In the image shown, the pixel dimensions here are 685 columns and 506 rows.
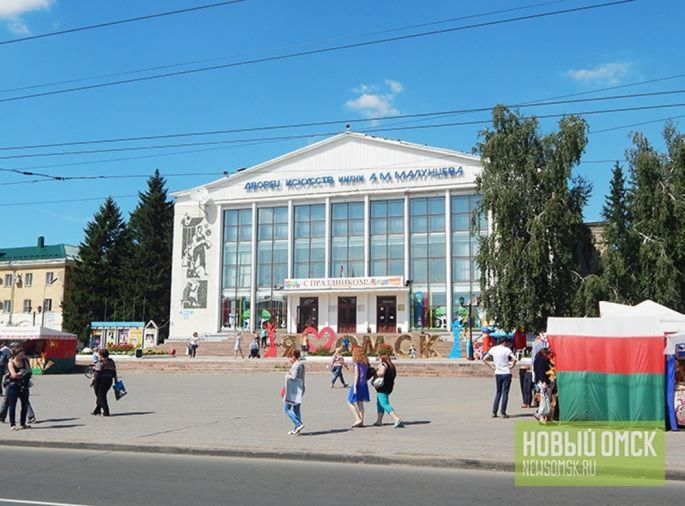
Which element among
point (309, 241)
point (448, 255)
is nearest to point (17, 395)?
point (448, 255)

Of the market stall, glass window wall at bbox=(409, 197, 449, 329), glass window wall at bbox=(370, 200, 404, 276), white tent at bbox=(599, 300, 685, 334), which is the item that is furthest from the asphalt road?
glass window wall at bbox=(370, 200, 404, 276)

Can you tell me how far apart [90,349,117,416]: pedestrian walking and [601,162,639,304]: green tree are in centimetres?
2870

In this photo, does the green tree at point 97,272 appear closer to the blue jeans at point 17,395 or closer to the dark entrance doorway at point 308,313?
the dark entrance doorway at point 308,313

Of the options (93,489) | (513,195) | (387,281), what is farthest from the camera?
(387,281)

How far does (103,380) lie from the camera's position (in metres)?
16.2

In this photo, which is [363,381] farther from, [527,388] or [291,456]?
[527,388]

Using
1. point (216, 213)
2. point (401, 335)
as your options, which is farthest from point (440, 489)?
point (216, 213)

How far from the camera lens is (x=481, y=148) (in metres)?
40.3

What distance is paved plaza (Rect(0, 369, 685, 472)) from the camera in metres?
11.0

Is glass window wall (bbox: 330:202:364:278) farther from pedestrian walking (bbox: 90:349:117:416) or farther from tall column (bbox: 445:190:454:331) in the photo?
pedestrian walking (bbox: 90:349:117:416)

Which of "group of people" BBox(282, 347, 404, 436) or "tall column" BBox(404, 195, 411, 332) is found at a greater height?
"tall column" BBox(404, 195, 411, 332)

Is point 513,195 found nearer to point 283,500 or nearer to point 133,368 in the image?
point 133,368

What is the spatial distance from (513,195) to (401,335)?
14.9 m

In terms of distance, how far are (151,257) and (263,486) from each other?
6359 centimetres
